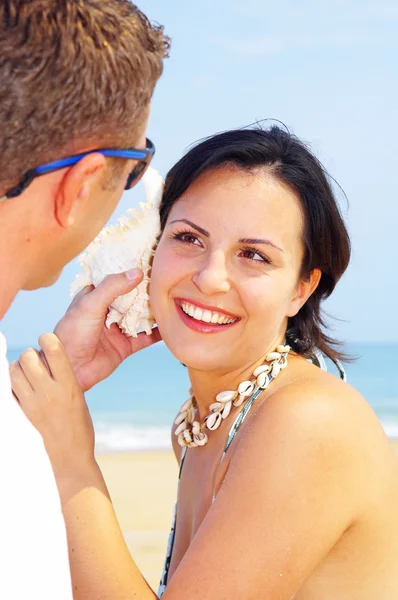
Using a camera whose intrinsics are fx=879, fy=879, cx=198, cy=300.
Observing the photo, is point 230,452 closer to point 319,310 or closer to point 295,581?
point 295,581

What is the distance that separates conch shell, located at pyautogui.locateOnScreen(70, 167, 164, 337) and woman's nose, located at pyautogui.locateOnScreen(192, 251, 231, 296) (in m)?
0.48

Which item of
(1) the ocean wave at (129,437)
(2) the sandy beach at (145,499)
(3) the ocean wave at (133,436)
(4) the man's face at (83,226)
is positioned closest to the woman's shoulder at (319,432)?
(4) the man's face at (83,226)

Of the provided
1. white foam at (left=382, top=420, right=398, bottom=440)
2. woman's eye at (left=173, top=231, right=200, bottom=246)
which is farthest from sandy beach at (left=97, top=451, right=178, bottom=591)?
white foam at (left=382, top=420, right=398, bottom=440)

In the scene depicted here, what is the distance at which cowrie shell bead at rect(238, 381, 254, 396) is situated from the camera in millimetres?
3795

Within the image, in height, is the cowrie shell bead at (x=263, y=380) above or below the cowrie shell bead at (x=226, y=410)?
above

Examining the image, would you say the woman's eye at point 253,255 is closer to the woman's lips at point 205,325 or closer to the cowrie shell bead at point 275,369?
the woman's lips at point 205,325

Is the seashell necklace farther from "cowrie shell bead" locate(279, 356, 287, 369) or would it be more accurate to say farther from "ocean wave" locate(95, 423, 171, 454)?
"ocean wave" locate(95, 423, 171, 454)

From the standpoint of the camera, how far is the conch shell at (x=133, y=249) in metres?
4.11

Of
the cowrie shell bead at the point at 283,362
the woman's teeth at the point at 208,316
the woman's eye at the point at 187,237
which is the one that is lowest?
the cowrie shell bead at the point at 283,362

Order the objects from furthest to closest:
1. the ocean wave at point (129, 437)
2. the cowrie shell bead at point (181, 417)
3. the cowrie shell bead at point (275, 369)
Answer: the ocean wave at point (129, 437) → the cowrie shell bead at point (181, 417) → the cowrie shell bead at point (275, 369)

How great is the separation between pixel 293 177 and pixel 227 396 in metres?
1.01

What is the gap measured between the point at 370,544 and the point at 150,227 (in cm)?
171

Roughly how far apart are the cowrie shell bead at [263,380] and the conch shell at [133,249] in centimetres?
69

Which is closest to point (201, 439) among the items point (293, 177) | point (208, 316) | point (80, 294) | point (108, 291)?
point (208, 316)
